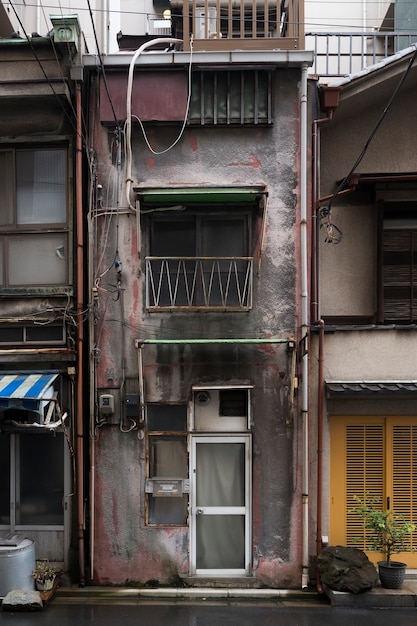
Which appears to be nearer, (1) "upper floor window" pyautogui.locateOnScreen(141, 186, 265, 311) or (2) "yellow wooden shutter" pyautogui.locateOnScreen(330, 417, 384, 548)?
(1) "upper floor window" pyautogui.locateOnScreen(141, 186, 265, 311)

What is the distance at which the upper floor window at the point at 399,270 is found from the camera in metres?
11.0

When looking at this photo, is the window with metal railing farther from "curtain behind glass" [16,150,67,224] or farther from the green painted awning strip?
"curtain behind glass" [16,150,67,224]

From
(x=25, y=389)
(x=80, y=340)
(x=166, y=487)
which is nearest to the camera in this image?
(x=25, y=389)

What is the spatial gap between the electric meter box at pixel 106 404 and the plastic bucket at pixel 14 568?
2.54 metres

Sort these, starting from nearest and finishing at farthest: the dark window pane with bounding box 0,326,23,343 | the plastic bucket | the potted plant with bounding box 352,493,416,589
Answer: the plastic bucket
the potted plant with bounding box 352,493,416,589
the dark window pane with bounding box 0,326,23,343

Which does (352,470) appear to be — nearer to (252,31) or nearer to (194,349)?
(194,349)

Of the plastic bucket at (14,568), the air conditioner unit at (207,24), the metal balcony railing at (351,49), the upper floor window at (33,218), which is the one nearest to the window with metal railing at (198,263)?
the upper floor window at (33,218)

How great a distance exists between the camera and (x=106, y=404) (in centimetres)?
962

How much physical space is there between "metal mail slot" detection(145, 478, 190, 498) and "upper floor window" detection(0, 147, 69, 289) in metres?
3.94

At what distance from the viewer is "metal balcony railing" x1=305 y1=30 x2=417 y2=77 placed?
37.1 feet

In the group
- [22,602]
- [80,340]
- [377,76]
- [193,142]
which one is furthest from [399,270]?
[22,602]

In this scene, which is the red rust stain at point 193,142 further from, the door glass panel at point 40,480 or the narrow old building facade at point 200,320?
the door glass panel at point 40,480

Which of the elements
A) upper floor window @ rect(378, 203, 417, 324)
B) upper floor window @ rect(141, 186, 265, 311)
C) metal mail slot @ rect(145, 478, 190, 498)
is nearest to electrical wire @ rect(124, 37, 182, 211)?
upper floor window @ rect(141, 186, 265, 311)

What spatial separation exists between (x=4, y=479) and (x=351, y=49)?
1072 centimetres
